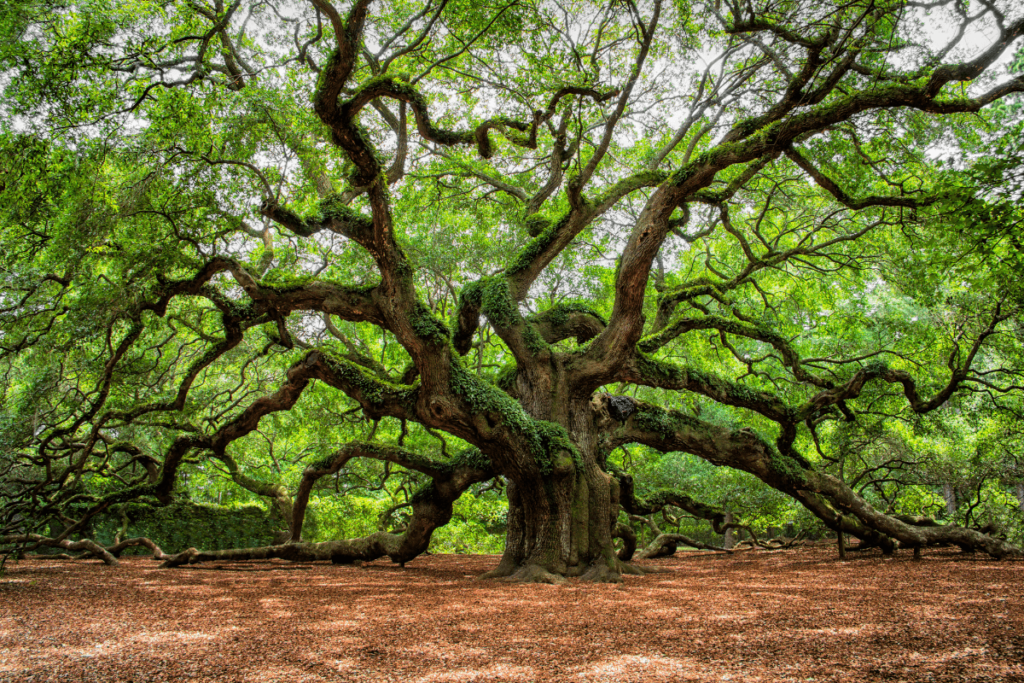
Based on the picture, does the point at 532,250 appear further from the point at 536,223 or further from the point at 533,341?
the point at 533,341

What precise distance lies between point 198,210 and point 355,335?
271 inches

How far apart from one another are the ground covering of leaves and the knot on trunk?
7.61ft

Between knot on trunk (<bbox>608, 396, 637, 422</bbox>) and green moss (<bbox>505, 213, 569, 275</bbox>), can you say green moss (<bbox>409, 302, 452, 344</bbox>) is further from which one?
knot on trunk (<bbox>608, 396, 637, 422</bbox>)

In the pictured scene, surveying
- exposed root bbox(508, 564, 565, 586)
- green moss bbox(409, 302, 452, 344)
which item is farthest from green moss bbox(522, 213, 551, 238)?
exposed root bbox(508, 564, 565, 586)

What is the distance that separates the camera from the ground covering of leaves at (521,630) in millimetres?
2619

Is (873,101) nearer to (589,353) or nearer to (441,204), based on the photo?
(589,353)

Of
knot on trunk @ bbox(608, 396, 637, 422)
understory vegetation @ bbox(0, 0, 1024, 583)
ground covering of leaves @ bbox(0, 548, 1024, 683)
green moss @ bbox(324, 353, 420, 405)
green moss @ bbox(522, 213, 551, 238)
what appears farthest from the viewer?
green moss @ bbox(522, 213, 551, 238)

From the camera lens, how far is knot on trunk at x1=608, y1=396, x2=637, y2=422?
796 cm

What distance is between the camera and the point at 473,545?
14.1 m

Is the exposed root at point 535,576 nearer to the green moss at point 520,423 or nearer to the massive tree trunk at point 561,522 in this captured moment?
the massive tree trunk at point 561,522

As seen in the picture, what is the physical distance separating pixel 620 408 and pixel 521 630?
472 cm


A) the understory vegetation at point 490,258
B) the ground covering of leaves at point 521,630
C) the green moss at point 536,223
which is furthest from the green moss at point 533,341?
the ground covering of leaves at point 521,630

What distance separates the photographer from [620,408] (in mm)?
7953

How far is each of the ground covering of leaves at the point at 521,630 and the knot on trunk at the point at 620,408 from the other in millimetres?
2321
